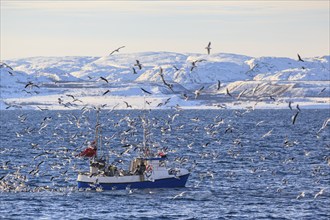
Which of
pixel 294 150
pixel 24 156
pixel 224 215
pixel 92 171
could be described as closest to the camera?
pixel 224 215

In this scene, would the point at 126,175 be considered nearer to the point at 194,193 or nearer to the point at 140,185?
the point at 140,185

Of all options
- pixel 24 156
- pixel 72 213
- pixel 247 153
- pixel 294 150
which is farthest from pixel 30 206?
pixel 294 150

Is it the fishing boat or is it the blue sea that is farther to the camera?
the fishing boat

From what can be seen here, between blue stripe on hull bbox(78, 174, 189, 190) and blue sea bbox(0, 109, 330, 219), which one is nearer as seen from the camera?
blue sea bbox(0, 109, 330, 219)

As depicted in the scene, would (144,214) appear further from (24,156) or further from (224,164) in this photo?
(24,156)

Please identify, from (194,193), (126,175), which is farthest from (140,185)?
(194,193)

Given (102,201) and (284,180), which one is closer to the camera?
(102,201)

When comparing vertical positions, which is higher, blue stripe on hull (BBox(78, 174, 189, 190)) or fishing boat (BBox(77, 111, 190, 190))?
fishing boat (BBox(77, 111, 190, 190))

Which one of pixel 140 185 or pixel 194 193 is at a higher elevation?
pixel 140 185

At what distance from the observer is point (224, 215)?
51531 millimetres

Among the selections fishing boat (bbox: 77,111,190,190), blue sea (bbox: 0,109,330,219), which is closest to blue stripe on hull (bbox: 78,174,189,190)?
fishing boat (bbox: 77,111,190,190)

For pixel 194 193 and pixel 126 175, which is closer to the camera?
pixel 194 193

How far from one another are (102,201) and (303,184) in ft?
51.5

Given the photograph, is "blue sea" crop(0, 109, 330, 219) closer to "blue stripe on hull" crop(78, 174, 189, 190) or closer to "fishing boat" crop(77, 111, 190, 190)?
"blue stripe on hull" crop(78, 174, 189, 190)
